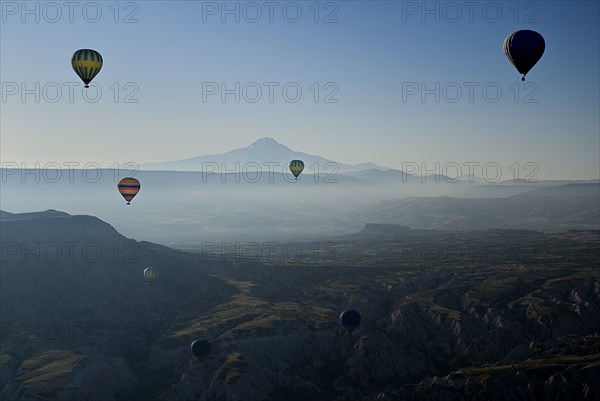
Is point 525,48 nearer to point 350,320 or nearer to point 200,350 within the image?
point 350,320

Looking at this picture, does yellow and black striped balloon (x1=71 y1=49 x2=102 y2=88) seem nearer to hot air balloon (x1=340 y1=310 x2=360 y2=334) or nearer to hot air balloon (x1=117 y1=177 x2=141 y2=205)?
hot air balloon (x1=117 y1=177 x2=141 y2=205)

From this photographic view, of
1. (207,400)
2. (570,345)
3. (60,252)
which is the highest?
(60,252)

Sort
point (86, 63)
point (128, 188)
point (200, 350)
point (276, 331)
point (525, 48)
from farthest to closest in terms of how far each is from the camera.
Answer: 1. point (128, 188)
2. point (276, 331)
3. point (200, 350)
4. point (86, 63)
5. point (525, 48)

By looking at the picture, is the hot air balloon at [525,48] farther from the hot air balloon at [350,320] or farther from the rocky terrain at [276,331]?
the hot air balloon at [350,320]

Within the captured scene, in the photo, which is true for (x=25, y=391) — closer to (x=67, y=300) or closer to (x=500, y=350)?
(x=67, y=300)

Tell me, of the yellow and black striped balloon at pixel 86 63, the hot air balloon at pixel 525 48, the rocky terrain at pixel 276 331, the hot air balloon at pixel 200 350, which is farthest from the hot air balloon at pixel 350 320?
the yellow and black striped balloon at pixel 86 63

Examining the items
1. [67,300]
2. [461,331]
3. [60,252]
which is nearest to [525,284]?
[461,331]

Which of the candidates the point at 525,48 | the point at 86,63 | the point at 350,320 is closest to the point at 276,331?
the point at 350,320
